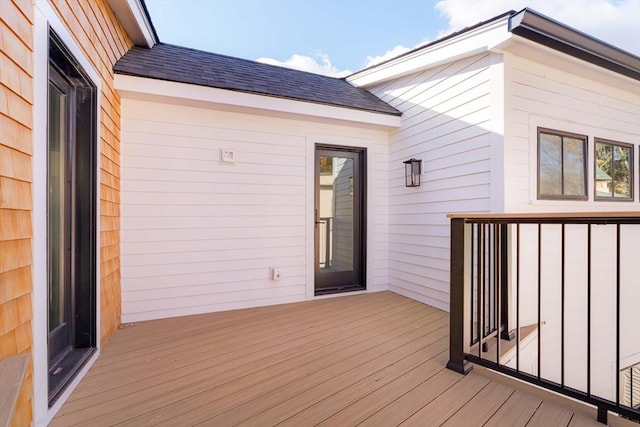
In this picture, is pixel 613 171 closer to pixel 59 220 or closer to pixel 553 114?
pixel 553 114

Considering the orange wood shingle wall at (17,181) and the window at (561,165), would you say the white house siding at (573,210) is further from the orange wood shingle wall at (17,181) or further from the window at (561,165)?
the orange wood shingle wall at (17,181)

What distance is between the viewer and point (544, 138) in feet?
9.89

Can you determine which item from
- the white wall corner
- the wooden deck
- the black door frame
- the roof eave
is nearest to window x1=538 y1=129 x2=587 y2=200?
the white wall corner

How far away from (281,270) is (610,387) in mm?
4224

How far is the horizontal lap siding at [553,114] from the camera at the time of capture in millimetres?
2783

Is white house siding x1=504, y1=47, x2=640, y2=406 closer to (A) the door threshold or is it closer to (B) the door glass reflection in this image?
(B) the door glass reflection

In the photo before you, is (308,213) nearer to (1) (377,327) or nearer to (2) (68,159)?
(1) (377,327)

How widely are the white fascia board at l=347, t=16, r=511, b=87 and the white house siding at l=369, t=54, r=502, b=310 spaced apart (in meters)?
0.12

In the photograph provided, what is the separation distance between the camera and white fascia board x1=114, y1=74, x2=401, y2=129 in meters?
2.79

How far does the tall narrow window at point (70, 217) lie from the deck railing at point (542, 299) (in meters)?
2.53

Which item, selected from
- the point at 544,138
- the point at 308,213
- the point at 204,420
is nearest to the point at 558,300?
the point at 544,138

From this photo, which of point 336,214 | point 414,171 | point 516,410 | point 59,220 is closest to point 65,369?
point 59,220

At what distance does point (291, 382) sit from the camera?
1906 mm

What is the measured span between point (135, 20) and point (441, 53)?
3.12 m
